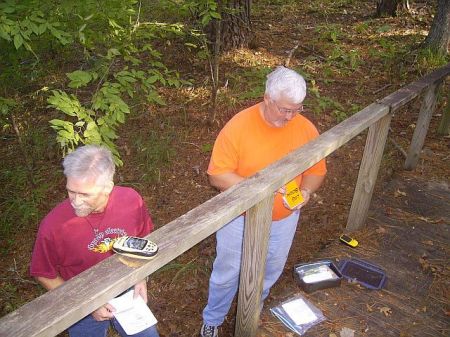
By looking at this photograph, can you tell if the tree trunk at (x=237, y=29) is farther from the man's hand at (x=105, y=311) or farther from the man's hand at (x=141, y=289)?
the man's hand at (x=105, y=311)

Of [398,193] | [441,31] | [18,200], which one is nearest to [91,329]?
[18,200]

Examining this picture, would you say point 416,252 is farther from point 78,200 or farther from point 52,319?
point 52,319

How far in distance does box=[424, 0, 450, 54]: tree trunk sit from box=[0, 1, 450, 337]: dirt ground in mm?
552

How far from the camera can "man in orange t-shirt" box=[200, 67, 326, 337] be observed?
2.89m

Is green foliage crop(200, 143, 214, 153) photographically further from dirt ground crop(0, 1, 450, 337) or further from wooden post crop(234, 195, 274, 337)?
wooden post crop(234, 195, 274, 337)

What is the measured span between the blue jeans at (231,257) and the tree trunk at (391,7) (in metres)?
9.57

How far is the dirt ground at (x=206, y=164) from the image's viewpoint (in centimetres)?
474

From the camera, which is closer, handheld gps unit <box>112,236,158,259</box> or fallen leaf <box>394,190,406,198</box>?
handheld gps unit <box>112,236,158,259</box>

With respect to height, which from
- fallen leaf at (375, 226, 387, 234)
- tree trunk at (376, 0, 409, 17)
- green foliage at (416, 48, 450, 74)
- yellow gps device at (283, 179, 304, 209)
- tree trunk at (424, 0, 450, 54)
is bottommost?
fallen leaf at (375, 226, 387, 234)

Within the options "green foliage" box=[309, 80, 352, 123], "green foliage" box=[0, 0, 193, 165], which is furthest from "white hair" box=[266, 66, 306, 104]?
"green foliage" box=[309, 80, 352, 123]

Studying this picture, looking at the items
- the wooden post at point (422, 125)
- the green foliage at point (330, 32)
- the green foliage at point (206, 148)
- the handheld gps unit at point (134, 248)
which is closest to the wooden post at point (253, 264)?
the handheld gps unit at point (134, 248)

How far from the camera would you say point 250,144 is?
3.01m

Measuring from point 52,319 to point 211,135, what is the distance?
17.9 ft

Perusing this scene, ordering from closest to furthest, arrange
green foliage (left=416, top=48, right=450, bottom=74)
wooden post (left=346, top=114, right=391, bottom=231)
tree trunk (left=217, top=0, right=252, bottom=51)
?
wooden post (left=346, top=114, right=391, bottom=231), green foliage (left=416, top=48, right=450, bottom=74), tree trunk (left=217, top=0, right=252, bottom=51)
